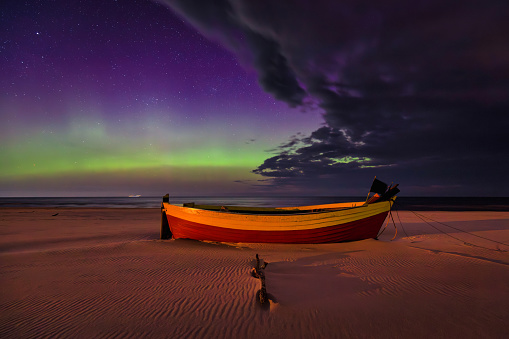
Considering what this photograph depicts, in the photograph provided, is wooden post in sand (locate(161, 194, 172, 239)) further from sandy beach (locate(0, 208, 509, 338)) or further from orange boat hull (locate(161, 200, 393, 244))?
sandy beach (locate(0, 208, 509, 338))

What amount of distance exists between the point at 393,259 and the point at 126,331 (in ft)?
23.8

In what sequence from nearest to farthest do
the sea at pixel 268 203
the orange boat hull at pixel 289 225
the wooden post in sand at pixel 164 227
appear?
the orange boat hull at pixel 289 225 → the wooden post in sand at pixel 164 227 → the sea at pixel 268 203

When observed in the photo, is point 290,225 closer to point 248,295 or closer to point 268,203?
point 248,295

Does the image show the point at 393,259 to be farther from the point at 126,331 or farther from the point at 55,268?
the point at 55,268

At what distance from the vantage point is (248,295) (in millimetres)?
4391

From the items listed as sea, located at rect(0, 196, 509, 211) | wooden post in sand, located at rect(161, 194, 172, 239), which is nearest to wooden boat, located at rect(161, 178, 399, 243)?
wooden post in sand, located at rect(161, 194, 172, 239)

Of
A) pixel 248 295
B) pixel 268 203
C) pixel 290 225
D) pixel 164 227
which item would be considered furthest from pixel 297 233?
pixel 268 203

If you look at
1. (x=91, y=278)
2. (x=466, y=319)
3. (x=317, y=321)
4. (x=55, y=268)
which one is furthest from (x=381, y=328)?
(x=55, y=268)

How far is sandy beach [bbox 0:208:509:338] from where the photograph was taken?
3.35 meters

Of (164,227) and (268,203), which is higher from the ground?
(164,227)

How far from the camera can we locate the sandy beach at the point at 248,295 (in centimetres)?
335

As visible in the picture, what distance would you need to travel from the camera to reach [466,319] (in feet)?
11.9

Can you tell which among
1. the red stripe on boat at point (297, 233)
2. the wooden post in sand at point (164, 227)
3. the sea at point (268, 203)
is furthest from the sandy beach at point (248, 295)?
the sea at point (268, 203)

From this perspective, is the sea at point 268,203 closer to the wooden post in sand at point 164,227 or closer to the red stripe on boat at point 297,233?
the red stripe on boat at point 297,233
